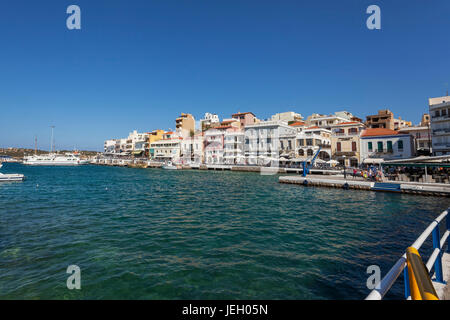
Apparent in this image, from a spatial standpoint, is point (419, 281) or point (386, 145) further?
point (386, 145)

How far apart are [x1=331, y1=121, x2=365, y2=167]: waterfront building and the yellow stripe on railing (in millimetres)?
49337

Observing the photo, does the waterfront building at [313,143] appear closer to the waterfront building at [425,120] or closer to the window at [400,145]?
the window at [400,145]

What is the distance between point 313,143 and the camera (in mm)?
48875

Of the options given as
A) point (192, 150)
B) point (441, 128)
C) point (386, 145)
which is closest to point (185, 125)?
point (192, 150)

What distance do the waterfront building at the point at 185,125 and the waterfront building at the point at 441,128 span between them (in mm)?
74563

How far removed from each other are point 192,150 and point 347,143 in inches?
1915

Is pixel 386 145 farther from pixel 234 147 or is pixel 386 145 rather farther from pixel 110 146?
pixel 110 146

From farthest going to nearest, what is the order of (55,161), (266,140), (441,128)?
(55,161) → (266,140) → (441,128)

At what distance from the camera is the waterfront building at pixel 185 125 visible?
94.1m

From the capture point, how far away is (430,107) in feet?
129

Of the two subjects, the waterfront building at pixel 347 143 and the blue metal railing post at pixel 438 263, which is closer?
the blue metal railing post at pixel 438 263

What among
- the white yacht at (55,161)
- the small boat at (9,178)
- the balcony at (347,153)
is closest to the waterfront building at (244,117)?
the balcony at (347,153)

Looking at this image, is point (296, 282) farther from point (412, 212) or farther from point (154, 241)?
point (412, 212)

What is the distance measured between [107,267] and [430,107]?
52.1 metres
